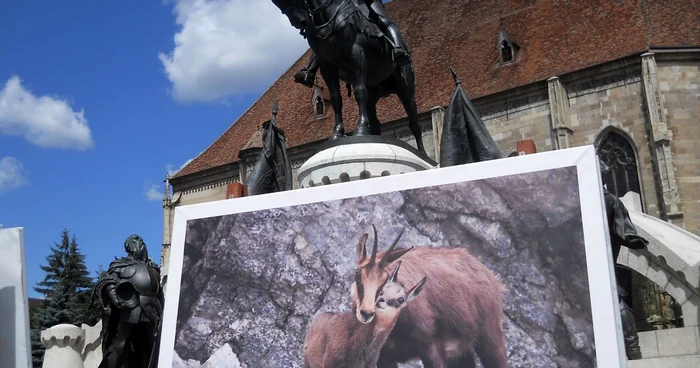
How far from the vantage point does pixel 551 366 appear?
376 cm

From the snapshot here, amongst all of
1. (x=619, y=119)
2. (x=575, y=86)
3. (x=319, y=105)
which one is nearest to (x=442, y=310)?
(x=619, y=119)

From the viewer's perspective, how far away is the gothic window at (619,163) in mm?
20859

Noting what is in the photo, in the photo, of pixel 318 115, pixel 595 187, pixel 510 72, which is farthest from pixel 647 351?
pixel 318 115

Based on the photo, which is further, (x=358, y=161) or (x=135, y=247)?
(x=358, y=161)

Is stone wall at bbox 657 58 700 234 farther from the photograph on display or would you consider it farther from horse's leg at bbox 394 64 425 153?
Result: the photograph on display

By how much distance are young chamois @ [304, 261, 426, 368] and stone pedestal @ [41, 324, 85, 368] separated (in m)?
5.48

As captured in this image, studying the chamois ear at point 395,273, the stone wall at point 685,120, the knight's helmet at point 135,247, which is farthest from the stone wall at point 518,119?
the chamois ear at point 395,273

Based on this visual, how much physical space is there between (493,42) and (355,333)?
22.3 meters

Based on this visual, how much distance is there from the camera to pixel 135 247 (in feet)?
17.7

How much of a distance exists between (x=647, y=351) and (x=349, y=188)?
3.78m

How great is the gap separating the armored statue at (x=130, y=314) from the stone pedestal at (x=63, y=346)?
3.90 metres

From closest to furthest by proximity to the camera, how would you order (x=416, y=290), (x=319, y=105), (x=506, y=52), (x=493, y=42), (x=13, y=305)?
(x=13, y=305), (x=416, y=290), (x=506, y=52), (x=493, y=42), (x=319, y=105)

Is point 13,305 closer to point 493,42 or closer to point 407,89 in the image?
point 407,89

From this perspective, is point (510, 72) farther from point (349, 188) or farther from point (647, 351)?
point (349, 188)
